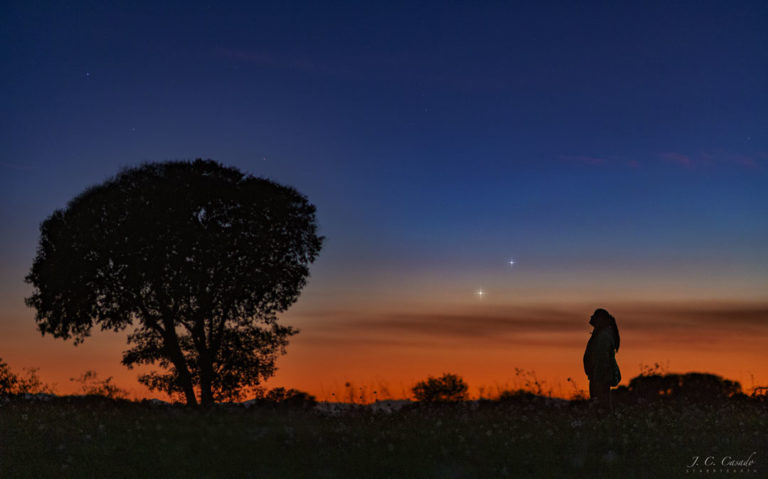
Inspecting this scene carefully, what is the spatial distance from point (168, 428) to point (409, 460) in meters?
6.64

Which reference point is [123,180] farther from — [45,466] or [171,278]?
[45,466]

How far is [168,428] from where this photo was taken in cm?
1859

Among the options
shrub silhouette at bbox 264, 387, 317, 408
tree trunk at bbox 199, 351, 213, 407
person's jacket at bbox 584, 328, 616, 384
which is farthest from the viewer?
tree trunk at bbox 199, 351, 213, 407

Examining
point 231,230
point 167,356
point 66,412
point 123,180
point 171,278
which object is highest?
point 123,180

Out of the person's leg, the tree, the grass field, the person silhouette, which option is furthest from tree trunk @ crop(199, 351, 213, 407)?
the person's leg

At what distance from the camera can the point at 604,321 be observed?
78.0 ft

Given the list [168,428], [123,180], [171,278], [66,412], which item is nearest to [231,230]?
[171,278]

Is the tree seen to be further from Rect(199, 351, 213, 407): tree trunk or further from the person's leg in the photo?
the person's leg

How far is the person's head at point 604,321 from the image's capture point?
23.7 meters

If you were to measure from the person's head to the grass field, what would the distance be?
261cm

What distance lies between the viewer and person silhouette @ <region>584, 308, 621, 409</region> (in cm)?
2336

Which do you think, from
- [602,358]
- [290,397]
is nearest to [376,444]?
[602,358]

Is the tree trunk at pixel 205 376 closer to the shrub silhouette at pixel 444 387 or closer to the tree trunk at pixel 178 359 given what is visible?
the tree trunk at pixel 178 359

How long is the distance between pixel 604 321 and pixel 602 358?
3.97ft
